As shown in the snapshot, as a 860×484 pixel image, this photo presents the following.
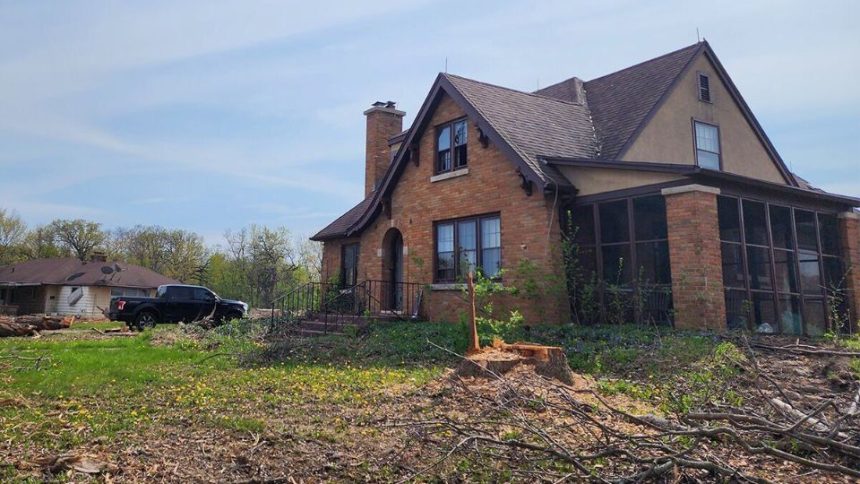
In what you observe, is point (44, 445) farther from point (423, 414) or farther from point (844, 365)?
point (844, 365)

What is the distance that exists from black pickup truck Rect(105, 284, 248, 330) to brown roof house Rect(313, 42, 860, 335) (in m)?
7.00

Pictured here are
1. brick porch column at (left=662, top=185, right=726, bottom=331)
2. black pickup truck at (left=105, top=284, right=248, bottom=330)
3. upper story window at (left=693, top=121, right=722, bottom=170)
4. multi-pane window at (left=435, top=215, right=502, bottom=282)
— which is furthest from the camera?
black pickup truck at (left=105, top=284, right=248, bottom=330)

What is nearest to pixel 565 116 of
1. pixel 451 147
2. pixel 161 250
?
pixel 451 147

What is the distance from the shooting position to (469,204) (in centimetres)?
1577

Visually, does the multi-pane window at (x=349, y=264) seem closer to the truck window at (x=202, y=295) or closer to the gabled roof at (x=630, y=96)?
the truck window at (x=202, y=295)

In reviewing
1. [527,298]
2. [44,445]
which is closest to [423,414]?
[44,445]

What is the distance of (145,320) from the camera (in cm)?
2156

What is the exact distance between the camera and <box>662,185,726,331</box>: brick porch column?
11.7 metres

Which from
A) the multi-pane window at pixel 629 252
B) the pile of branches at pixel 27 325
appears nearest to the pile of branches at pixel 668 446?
the multi-pane window at pixel 629 252

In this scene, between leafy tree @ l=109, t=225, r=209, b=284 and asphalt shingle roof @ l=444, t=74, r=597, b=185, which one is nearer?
asphalt shingle roof @ l=444, t=74, r=597, b=185

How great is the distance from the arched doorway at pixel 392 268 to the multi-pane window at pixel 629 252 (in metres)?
6.17

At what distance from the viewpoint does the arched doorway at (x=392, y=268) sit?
18333 mm

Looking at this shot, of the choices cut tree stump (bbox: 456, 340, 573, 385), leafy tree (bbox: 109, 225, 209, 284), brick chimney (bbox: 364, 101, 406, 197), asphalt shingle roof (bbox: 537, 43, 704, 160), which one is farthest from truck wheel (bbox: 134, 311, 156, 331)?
leafy tree (bbox: 109, 225, 209, 284)

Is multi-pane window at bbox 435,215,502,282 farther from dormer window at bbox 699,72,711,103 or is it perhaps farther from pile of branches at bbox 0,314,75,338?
pile of branches at bbox 0,314,75,338
